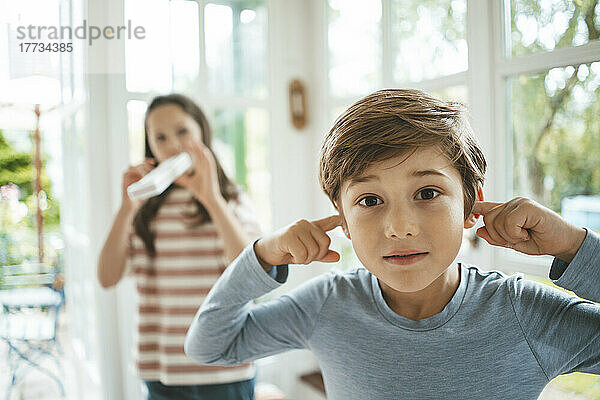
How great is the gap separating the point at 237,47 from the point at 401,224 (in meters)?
1.03

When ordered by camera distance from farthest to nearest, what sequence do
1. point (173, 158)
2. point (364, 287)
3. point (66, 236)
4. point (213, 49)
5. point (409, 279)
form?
point (66, 236) < point (213, 49) < point (173, 158) < point (364, 287) < point (409, 279)

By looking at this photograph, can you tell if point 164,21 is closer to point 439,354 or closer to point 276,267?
point 276,267

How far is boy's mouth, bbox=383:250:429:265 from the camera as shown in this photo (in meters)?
0.58

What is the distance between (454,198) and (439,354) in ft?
0.64

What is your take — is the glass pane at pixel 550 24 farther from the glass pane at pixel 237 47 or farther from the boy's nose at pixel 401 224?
the glass pane at pixel 237 47

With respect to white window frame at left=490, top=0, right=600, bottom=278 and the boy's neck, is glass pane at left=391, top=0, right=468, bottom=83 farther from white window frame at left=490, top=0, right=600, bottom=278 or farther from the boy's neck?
the boy's neck

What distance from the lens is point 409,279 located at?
1.91 ft

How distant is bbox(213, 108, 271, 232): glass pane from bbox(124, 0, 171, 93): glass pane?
0.65 ft

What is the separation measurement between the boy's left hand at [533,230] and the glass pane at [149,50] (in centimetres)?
99

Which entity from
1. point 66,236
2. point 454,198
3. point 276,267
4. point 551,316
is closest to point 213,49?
point 66,236

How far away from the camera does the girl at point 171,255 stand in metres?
1.12

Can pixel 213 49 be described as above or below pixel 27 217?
above

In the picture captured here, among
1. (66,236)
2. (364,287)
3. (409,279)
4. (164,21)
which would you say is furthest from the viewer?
(66,236)

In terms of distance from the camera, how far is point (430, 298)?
0.64 m
